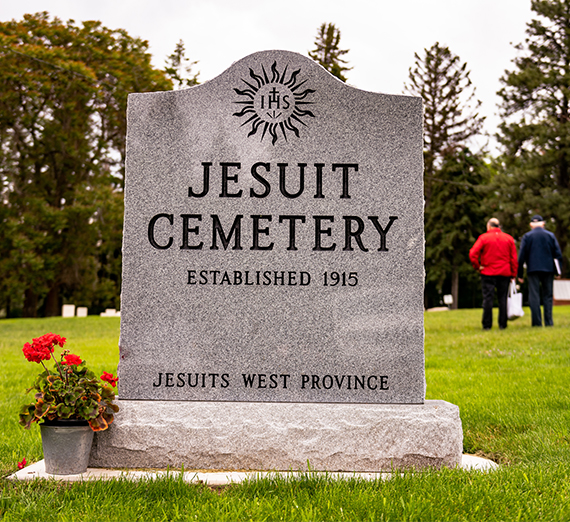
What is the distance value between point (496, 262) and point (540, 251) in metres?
0.99

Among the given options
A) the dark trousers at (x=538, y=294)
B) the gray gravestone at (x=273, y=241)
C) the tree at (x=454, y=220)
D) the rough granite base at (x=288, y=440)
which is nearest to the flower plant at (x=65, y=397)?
the rough granite base at (x=288, y=440)

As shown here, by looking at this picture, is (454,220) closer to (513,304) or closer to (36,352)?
(513,304)

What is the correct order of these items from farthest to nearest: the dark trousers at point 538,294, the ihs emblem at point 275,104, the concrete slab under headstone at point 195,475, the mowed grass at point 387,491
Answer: the dark trousers at point 538,294 → the ihs emblem at point 275,104 → the concrete slab under headstone at point 195,475 → the mowed grass at point 387,491

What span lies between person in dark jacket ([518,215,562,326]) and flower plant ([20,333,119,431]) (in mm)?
9249

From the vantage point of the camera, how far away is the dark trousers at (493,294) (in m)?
11.0

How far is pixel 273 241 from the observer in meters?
4.14

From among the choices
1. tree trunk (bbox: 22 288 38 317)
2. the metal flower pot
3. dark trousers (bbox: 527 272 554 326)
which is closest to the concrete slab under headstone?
the metal flower pot

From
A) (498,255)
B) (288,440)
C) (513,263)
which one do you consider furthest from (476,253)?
(288,440)

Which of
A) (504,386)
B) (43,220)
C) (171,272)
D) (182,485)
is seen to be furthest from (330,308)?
(43,220)

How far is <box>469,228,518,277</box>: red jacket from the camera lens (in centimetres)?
1077

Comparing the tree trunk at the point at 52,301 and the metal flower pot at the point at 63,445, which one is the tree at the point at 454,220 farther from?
the metal flower pot at the point at 63,445

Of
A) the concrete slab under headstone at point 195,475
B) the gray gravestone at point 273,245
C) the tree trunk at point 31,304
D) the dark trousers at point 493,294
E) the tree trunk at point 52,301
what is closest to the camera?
the concrete slab under headstone at point 195,475

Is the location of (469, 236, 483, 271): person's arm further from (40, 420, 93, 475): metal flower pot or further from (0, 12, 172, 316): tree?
(0, 12, 172, 316): tree

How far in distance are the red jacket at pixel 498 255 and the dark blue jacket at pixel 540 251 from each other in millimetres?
369
